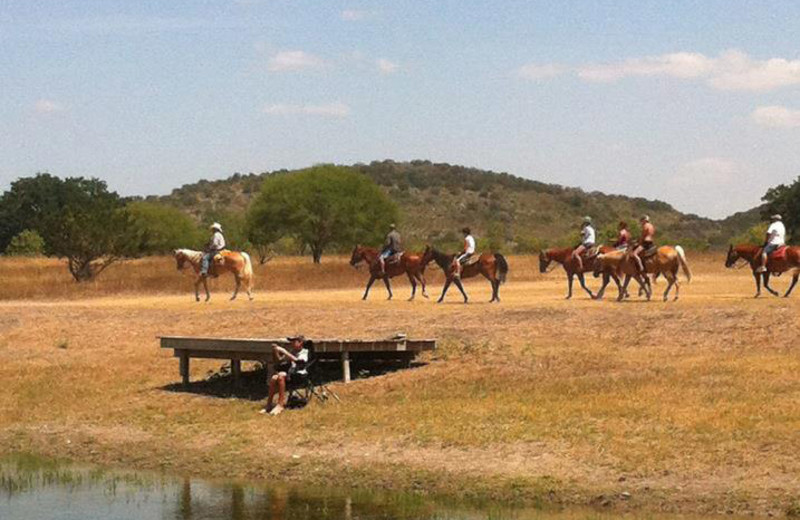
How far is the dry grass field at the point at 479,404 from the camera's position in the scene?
65.1ft

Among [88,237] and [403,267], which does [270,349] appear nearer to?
[403,267]

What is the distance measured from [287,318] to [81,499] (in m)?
16.5

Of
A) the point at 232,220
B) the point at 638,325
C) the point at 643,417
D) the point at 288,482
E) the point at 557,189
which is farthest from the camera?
the point at 557,189

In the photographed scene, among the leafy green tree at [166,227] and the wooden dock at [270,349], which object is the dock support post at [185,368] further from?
the leafy green tree at [166,227]

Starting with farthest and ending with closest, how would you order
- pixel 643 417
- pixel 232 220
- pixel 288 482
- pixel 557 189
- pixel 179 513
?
pixel 557 189
pixel 232 220
pixel 643 417
pixel 288 482
pixel 179 513

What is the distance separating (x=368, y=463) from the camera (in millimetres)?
21359

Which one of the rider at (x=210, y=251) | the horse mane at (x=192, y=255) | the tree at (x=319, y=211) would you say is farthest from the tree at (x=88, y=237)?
the tree at (x=319, y=211)

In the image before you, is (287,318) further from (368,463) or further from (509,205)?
(509,205)

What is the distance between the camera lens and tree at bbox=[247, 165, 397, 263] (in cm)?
8644

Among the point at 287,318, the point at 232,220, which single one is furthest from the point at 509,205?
the point at 287,318

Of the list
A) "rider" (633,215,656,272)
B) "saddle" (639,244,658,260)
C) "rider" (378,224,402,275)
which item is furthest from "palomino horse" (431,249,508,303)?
"saddle" (639,244,658,260)

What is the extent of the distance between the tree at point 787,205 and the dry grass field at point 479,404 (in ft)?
197

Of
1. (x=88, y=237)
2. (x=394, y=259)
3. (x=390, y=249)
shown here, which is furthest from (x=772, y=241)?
(x=88, y=237)

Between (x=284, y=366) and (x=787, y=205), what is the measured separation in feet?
255
